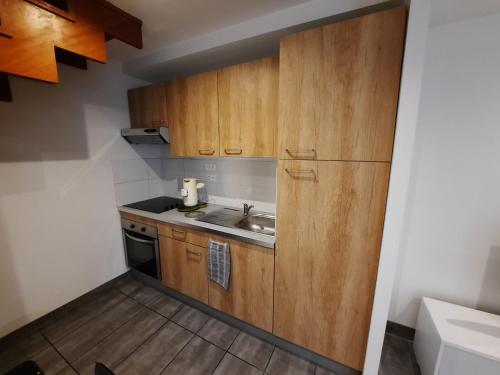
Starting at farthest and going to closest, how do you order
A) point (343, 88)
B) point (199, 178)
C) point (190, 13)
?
point (199, 178), point (190, 13), point (343, 88)

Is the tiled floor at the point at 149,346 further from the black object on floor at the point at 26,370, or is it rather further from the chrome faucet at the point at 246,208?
the chrome faucet at the point at 246,208

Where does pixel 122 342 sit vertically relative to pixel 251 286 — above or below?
below

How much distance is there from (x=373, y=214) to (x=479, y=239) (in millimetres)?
829

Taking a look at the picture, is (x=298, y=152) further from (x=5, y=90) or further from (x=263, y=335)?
(x=5, y=90)

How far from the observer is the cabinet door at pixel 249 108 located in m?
1.39

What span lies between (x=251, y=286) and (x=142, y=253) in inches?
48.4

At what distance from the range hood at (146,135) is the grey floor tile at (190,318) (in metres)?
1.58

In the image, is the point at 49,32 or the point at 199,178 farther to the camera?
the point at 199,178

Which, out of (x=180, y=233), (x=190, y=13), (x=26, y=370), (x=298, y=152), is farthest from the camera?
(x=180, y=233)

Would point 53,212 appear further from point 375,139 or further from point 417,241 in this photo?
point 417,241

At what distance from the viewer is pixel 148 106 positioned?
1.98 metres

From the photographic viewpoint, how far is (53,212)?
167 cm

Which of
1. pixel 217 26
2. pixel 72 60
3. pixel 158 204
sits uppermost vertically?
pixel 217 26

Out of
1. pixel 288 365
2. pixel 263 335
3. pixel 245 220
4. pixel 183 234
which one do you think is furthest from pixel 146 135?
pixel 288 365
